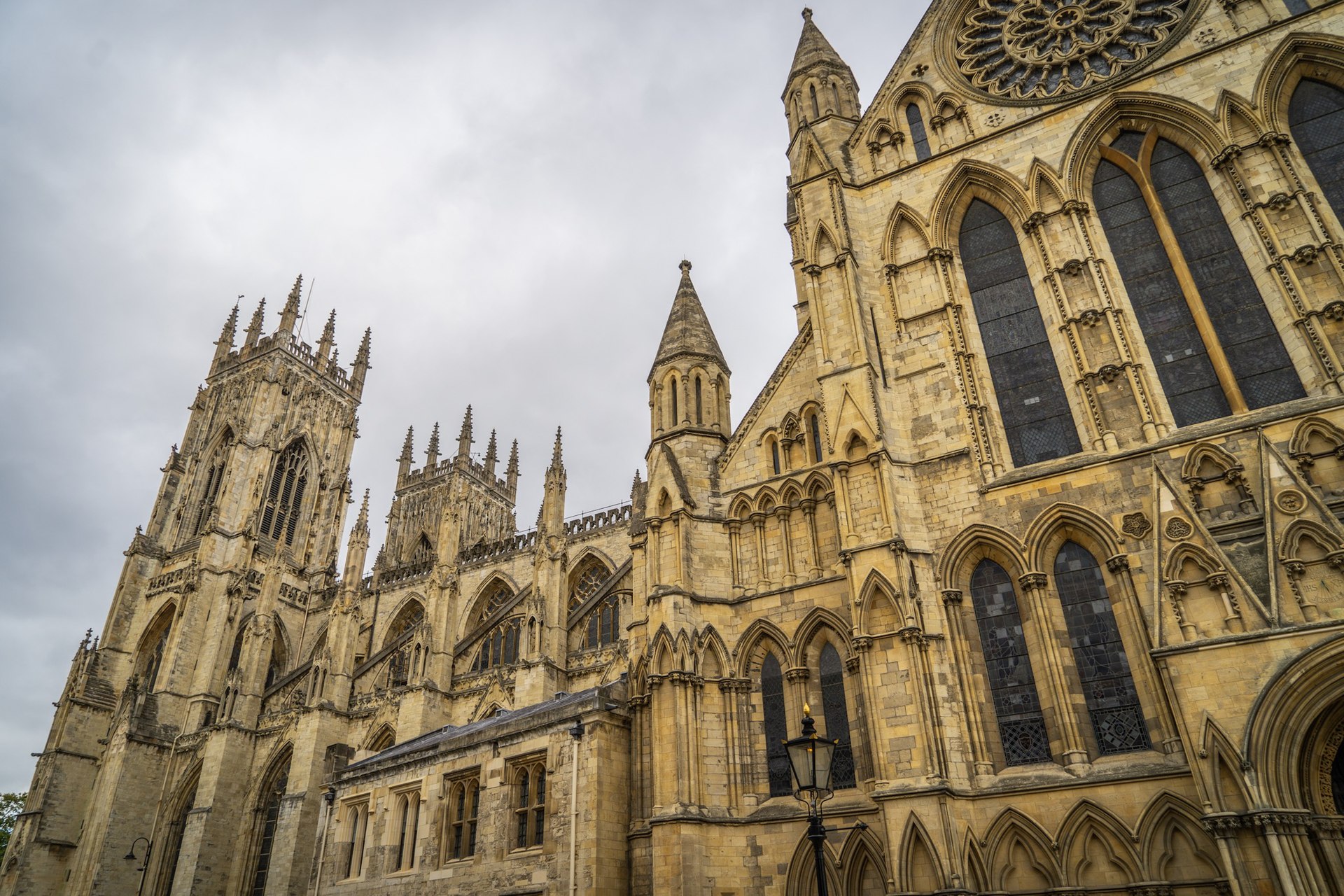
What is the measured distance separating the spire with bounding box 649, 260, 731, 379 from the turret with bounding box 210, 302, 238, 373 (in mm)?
47888

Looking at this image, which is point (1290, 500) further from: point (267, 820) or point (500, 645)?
point (267, 820)

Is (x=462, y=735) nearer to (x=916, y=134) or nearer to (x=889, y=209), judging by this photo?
(x=889, y=209)

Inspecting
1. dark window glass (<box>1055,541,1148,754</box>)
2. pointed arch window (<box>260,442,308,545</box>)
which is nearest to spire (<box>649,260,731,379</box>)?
dark window glass (<box>1055,541,1148,754</box>)

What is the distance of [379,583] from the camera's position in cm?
4666

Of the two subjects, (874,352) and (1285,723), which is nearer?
(1285,723)

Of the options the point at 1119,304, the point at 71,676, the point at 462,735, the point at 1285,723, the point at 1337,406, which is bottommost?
the point at 1285,723

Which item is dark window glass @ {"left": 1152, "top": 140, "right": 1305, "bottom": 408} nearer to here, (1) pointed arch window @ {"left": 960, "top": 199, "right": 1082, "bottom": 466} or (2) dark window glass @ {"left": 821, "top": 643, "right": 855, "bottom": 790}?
(1) pointed arch window @ {"left": 960, "top": 199, "right": 1082, "bottom": 466}

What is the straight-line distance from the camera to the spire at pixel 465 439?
5756cm

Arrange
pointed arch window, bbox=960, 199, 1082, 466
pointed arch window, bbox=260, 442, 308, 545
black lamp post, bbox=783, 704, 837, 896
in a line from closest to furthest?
black lamp post, bbox=783, 704, 837, 896, pointed arch window, bbox=960, 199, 1082, 466, pointed arch window, bbox=260, 442, 308, 545

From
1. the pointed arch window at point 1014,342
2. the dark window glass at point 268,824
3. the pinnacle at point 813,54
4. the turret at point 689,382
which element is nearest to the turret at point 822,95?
the pinnacle at point 813,54

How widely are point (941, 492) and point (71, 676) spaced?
46211 mm

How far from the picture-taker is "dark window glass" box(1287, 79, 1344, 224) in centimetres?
1356

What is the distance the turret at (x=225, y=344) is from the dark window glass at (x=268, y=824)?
3102 cm

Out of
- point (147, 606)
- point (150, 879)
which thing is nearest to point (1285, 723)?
point (150, 879)
